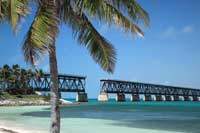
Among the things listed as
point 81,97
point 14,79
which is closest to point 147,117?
point 14,79

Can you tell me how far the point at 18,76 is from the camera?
11619cm

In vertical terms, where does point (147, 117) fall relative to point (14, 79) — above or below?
below

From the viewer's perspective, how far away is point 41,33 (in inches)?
417

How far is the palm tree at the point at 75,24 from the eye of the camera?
35.1 ft

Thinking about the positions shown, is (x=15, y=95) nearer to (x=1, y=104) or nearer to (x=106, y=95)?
(x=1, y=104)

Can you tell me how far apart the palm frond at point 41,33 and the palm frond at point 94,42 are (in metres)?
1.30

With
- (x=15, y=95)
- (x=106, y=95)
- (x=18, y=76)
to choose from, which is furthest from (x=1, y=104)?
(x=106, y=95)

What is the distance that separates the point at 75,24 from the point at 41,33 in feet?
7.84

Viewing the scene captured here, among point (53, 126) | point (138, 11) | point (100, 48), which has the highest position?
point (138, 11)

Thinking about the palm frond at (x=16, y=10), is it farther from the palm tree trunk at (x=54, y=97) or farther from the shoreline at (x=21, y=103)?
the shoreline at (x=21, y=103)

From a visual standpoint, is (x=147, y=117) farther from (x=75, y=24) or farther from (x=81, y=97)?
(x=81, y=97)

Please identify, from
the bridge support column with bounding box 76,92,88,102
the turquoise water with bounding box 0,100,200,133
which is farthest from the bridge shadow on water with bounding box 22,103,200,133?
the bridge support column with bounding box 76,92,88,102

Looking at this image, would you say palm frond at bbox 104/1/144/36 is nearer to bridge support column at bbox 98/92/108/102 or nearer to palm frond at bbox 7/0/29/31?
palm frond at bbox 7/0/29/31

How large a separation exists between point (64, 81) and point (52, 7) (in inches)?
5663
